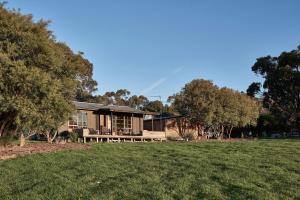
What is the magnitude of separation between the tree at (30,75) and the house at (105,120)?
13.7 meters

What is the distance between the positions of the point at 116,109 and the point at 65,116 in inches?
659

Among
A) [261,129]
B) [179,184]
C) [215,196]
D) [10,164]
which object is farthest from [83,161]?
[261,129]

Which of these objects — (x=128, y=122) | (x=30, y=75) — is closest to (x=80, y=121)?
(x=128, y=122)

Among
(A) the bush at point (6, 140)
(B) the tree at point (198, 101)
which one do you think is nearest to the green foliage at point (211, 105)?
(B) the tree at point (198, 101)

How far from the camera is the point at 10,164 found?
50.4 ft

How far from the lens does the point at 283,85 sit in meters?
51.8

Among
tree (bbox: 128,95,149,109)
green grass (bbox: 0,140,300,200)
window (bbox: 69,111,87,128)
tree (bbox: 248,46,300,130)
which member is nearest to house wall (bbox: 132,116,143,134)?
window (bbox: 69,111,87,128)

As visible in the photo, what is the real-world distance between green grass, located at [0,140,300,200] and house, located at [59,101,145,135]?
20856mm

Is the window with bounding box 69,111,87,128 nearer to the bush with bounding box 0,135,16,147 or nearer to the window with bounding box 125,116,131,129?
the window with bounding box 125,116,131,129

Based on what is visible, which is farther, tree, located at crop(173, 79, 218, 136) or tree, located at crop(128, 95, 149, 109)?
tree, located at crop(128, 95, 149, 109)

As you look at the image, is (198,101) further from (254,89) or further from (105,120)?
(254,89)

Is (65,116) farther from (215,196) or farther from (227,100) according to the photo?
(227,100)

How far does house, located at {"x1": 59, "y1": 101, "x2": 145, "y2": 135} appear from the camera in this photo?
1462 inches

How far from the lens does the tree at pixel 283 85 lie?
5009 cm
